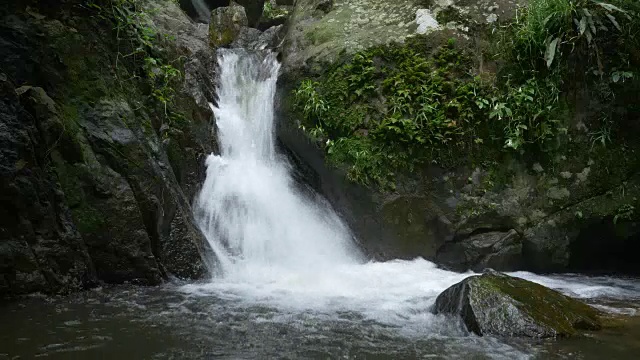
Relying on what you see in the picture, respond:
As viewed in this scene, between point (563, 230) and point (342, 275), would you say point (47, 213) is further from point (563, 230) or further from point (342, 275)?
point (563, 230)

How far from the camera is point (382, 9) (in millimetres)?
8117

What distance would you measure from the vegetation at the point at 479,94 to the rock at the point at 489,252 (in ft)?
3.90

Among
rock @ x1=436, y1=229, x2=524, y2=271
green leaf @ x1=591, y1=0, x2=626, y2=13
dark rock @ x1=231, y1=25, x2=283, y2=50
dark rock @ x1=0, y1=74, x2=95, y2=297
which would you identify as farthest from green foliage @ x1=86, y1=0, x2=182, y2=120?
green leaf @ x1=591, y1=0, x2=626, y2=13

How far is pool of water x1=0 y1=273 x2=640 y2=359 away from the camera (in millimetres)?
2844

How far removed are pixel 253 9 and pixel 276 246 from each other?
995cm

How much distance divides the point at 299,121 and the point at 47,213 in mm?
4155

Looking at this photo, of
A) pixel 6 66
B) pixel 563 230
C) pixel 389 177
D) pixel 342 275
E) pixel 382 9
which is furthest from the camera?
pixel 382 9

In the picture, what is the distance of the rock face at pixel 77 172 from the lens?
3.90 meters

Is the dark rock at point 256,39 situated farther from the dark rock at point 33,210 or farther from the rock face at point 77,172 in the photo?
the dark rock at point 33,210

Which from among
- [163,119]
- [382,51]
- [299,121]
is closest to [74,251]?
[163,119]

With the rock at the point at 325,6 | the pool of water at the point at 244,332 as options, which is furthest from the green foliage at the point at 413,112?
the pool of water at the point at 244,332

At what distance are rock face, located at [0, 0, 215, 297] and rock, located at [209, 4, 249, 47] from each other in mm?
5959

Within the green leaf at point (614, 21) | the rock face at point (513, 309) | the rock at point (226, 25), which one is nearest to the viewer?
the rock face at point (513, 309)

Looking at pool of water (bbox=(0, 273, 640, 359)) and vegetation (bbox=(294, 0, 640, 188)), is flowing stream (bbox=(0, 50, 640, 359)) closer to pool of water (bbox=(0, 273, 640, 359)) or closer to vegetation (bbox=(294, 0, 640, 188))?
pool of water (bbox=(0, 273, 640, 359))
